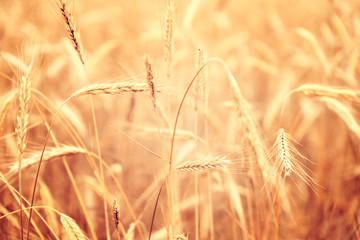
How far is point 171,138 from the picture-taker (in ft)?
5.26

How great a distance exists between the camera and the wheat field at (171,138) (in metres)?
1.11

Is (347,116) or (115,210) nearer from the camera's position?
(115,210)

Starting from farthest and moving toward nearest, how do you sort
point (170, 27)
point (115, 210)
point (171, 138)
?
point (171, 138)
point (170, 27)
point (115, 210)

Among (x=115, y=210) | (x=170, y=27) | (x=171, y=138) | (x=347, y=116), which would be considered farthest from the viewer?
(x=171, y=138)

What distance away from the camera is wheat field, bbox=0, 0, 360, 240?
111 centimetres

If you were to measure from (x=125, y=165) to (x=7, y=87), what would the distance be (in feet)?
3.89

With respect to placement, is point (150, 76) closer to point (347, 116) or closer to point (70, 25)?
point (70, 25)

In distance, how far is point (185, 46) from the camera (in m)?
2.96

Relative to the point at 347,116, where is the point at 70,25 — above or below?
above

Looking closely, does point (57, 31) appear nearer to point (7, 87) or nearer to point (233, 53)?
point (7, 87)

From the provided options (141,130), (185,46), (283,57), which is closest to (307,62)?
(283,57)

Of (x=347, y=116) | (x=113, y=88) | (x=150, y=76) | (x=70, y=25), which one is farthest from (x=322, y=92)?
(x=70, y=25)

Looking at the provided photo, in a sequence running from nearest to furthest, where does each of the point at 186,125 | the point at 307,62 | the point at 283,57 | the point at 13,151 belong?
1. the point at 13,151
2. the point at 186,125
3. the point at 307,62
4. the point at 283,57

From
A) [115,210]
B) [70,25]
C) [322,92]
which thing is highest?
[70,25]
